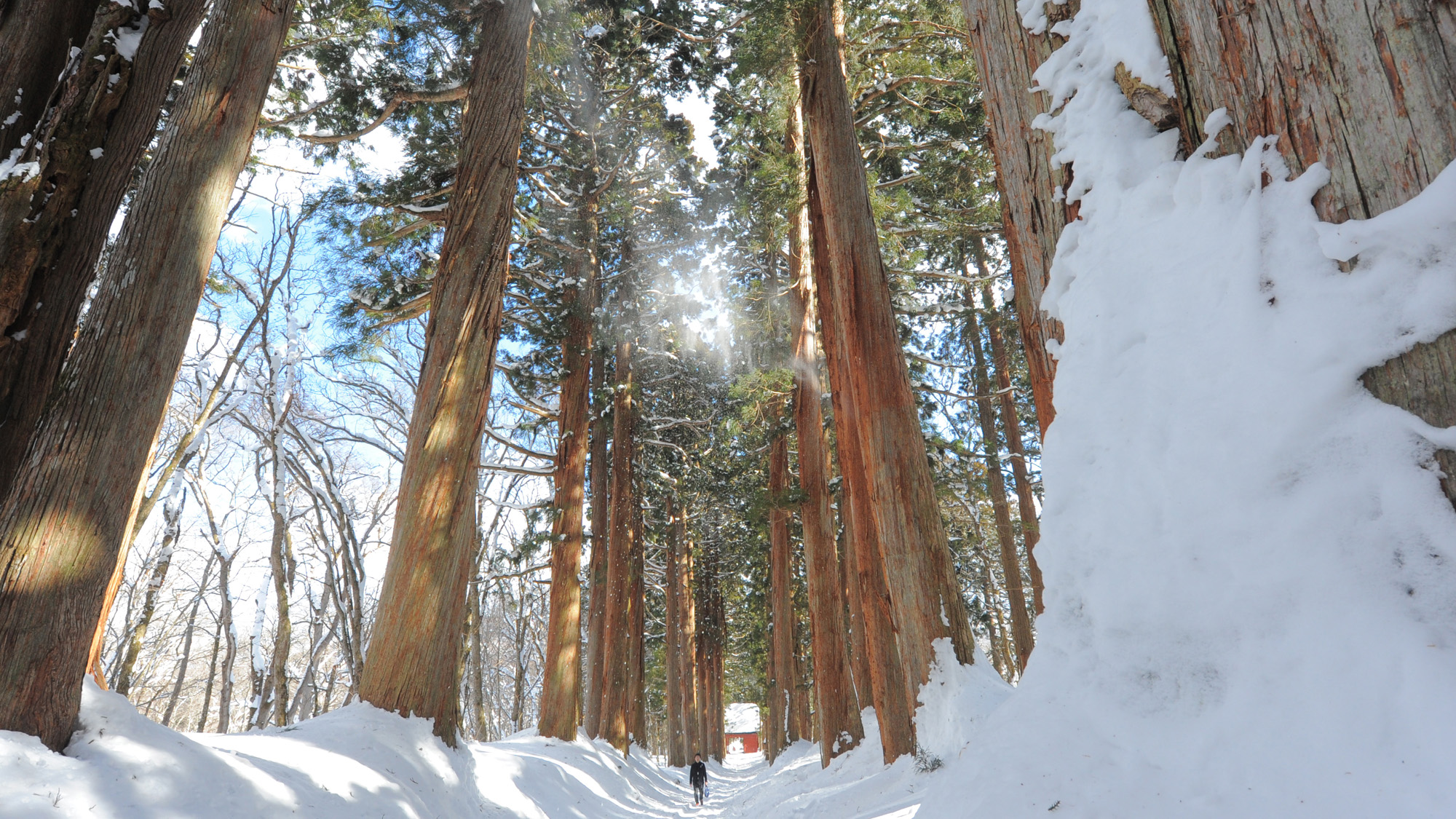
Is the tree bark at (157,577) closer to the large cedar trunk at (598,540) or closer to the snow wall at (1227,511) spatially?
the large cedar trunk at (598,540)

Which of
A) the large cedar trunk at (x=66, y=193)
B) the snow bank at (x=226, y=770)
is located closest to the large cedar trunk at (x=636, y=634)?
the snow bank at (x=226, y=770)

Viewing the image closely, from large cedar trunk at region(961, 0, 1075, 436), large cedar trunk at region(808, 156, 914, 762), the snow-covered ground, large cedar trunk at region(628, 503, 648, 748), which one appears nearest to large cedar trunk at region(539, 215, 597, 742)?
the snow-covered ground

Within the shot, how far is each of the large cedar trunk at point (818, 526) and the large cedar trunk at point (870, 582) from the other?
230cm

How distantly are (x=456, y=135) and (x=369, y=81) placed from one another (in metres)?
1.27

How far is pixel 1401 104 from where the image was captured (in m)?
1.16

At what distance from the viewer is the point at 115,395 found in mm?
2994

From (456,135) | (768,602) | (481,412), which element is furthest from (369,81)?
(768,602)

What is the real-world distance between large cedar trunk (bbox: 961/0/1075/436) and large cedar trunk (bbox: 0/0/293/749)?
3.79 meters

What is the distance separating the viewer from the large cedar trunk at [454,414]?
4.96m

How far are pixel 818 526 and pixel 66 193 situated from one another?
919cm

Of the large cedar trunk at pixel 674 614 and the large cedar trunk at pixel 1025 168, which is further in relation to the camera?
the large cedar trunk at pixel 674 614

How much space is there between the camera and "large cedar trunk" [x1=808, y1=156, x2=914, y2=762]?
18.5ft

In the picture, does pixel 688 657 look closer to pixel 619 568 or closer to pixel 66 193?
pixel 619 568

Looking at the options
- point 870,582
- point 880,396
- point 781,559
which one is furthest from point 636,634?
point 880,396
